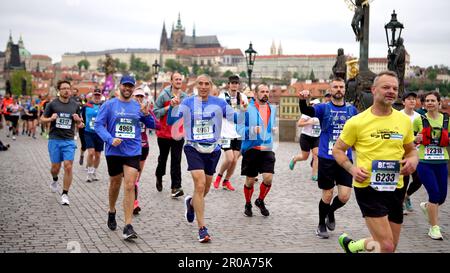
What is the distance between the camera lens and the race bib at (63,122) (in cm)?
943

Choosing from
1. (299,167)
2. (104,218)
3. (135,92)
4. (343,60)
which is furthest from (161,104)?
(343,60)

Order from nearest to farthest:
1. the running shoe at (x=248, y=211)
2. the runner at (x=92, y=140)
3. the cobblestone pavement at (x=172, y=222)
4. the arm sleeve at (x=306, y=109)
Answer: the cobblestone pavement at (x=172, y=222) < the arm sleeve at (x=306, y=109) < the running shoe at (x=248, y=211) < the runner at (x=92, y=140)

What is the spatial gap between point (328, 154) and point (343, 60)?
1379 centimetres

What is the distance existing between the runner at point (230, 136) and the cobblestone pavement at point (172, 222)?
13.7 inches

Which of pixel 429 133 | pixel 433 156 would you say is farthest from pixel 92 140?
pixel 433 156

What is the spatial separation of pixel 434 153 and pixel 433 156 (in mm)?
39

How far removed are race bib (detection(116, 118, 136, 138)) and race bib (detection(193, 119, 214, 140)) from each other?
0.77m

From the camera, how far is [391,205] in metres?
5.03

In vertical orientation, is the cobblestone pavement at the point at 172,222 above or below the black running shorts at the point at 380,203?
below

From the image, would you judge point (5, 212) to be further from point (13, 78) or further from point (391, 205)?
point (13, 78)

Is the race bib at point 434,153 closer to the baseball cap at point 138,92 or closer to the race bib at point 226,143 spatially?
the baseball cap at point 138,92

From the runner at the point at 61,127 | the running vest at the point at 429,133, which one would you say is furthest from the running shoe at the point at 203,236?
the runner at the point at 61,127

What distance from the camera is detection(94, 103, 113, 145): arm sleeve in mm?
6990

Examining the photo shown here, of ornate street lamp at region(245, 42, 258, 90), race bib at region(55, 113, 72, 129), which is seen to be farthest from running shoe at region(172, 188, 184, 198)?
ornate street lamp at region(245, 42, 258, 90)
